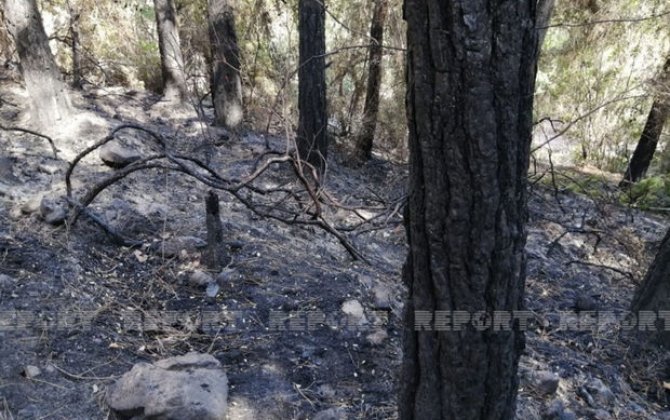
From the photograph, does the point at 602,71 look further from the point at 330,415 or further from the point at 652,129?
the point at 330,415

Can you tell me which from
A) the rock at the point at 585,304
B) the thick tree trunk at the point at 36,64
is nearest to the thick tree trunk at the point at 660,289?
the rock at the point at 585,304

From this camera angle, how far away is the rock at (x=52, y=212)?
317 centimetres

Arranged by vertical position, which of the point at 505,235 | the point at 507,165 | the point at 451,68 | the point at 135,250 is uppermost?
the point at 451,68

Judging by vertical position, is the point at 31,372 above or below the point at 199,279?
below

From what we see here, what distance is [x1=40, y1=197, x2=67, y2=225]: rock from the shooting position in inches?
125

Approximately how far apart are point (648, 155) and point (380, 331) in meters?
8.01

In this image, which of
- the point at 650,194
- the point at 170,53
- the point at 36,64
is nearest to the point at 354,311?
the point at 36,64

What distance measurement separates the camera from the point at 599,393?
2.71 m

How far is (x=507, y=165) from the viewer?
1.35 meters

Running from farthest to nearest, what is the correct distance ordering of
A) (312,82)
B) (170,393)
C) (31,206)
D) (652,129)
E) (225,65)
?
(652,129) < (225,65) < (312,82) < (31,206) < (170,393)

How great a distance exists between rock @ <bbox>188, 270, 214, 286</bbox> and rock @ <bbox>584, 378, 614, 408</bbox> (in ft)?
7.56

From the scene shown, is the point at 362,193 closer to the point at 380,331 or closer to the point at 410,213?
the point at 380,331

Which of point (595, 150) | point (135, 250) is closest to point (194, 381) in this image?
point (135, 250)

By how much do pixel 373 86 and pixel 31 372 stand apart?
5.91 metres
